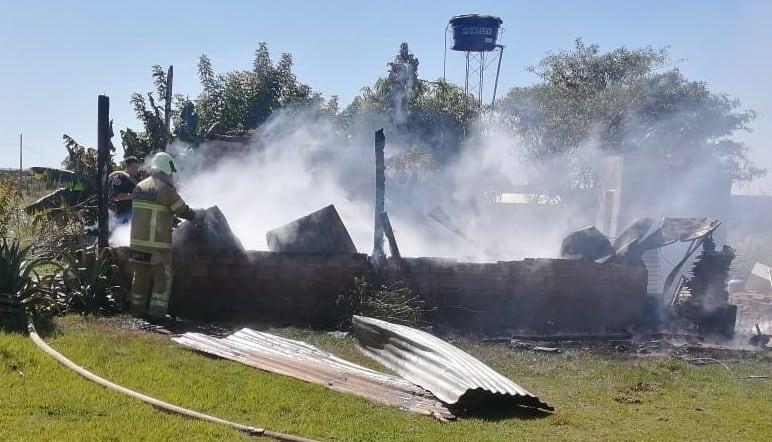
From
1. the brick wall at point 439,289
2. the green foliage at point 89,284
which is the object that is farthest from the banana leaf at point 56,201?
the brick wall at point 439,289

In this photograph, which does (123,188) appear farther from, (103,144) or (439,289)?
(439,289)

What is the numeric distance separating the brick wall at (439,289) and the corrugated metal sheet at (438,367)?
1.59 m

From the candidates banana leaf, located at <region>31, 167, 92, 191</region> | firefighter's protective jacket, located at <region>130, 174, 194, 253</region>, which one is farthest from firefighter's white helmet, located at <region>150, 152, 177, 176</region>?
banana leaf, located at <region>31, 167, 92, 191</region>

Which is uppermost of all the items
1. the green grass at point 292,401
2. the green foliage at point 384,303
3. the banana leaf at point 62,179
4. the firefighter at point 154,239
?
the banana leaf at point 62,179

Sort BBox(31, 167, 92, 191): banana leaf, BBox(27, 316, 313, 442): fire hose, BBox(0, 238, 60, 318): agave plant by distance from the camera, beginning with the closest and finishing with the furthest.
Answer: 1. BBox(27, 316, 313, 442): fire hose
2. BBox(0, 238, 60, 318): agave plant
3. BBox(31, 167, 92, 191): banana leaf

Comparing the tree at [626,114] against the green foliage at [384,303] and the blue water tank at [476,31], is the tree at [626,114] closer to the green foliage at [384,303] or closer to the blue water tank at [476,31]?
the blue water tank at [476,31]

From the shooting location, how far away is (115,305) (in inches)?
344

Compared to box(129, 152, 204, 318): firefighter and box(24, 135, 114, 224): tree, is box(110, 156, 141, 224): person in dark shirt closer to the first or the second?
box(24, 135, 114, 224): tree

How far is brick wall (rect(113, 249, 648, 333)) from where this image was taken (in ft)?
30.2

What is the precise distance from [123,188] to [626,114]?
22.5 meters

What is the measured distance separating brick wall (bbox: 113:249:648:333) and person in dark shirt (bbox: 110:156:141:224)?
1.64m

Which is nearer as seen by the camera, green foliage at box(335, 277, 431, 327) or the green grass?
the green grass

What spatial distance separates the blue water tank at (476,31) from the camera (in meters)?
31.1

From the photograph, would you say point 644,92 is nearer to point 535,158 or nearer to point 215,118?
point 535,158
